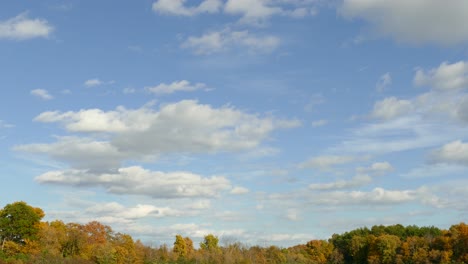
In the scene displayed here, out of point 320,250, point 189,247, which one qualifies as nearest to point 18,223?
point 189,247

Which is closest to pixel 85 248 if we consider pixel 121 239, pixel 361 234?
pixel 121 239

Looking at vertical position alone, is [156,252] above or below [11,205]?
below

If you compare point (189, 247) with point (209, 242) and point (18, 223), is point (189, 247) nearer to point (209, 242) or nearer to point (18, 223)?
point (209, 242)

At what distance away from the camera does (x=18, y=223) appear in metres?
118

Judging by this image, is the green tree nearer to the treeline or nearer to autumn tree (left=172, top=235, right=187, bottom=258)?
the treeline

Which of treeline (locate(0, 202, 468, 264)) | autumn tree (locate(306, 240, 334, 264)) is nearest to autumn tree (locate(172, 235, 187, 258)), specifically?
treeline (locate(0, 202, 468, 264))

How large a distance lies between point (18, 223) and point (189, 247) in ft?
180

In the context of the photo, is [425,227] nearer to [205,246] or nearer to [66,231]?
[205,246]

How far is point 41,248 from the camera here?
11625 centimetres

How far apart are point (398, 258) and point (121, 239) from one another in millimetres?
71317

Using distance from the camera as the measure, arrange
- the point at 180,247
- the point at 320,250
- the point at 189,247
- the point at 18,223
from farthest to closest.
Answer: the point at 320,250
the point at 189,247
the point at 180,247
the point at 18,223

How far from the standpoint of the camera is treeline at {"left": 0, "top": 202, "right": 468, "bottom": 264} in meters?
117

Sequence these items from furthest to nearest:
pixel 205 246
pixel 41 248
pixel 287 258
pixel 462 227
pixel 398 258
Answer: pixel 205 246 < pixel 287 258 < pixel 398 258 < pixel 462 227 < pixel 41 248

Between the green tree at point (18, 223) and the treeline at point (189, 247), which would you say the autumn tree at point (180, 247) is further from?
the green tree at point (18, 223)
